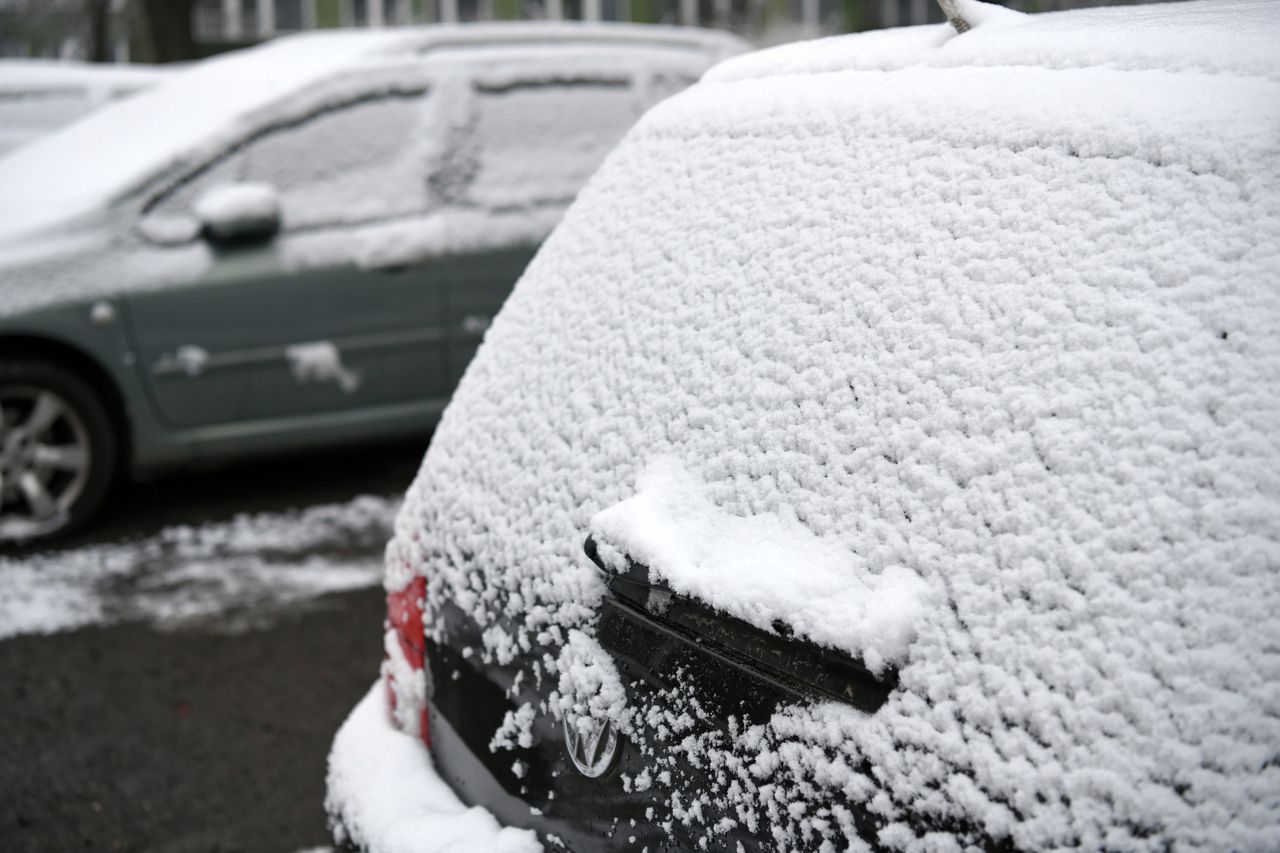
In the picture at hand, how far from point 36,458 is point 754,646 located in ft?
13.4

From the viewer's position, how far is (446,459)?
1.98 m

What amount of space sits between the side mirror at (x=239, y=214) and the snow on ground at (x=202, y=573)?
1.14m

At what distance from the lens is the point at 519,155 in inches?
211

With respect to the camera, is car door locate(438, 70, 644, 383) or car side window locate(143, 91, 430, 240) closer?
car side window locate(143, 91, 430, 240)

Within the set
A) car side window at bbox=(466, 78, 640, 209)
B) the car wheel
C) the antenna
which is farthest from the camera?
car side window at bbox=(466, 78, 640, 209)

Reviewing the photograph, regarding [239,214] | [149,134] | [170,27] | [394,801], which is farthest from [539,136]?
[170,27]

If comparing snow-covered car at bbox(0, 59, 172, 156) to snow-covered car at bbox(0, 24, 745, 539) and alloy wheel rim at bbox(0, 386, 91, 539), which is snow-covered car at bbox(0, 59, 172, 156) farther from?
alloy wheel rim at bbox(0, 386, 91, 539)

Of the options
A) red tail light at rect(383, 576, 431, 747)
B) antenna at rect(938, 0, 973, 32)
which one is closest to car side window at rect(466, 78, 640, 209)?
red tail light at rect(383, 576, 431, 747)

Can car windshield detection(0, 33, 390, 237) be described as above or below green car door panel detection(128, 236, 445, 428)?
above

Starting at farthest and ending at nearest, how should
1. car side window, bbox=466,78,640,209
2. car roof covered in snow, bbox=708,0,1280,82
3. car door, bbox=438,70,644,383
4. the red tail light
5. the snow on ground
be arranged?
car side window, bbox=466,78,640,209 < car door, bbox=438,70,644,383 < the snow on ground < the red tail light < car roof covered in snow, bbox=708,0,1280,82

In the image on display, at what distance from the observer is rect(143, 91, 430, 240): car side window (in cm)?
496

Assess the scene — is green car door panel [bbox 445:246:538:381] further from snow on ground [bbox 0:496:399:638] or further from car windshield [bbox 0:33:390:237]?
car windshield [bbox 0:33:390:237]

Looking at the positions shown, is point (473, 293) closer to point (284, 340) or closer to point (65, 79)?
point (284, 340)

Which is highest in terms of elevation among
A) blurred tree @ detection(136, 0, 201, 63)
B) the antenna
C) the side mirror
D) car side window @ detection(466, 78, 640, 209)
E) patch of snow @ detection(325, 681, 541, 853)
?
blurred tree @ detection(136, 0, 201, 63)
